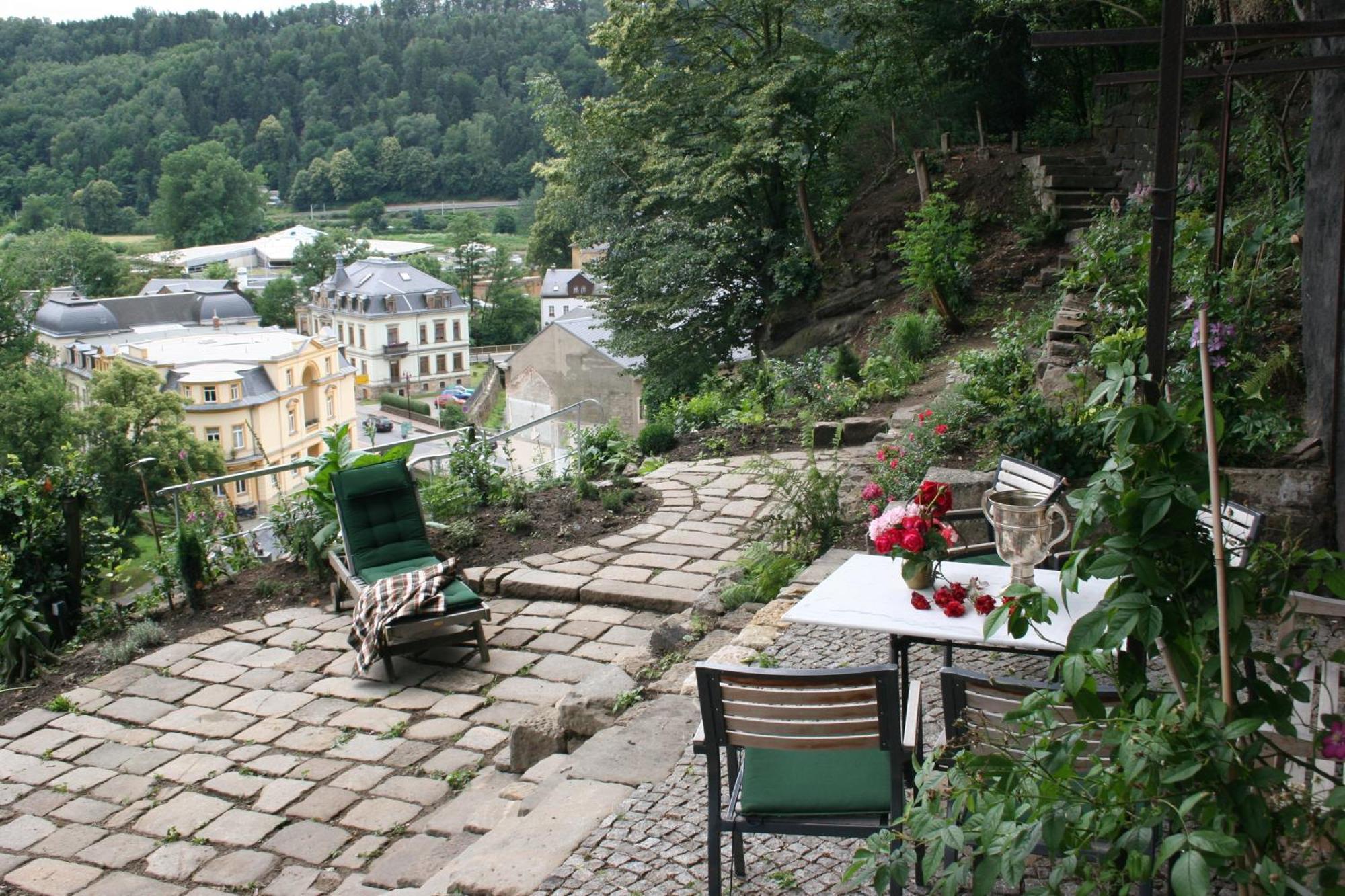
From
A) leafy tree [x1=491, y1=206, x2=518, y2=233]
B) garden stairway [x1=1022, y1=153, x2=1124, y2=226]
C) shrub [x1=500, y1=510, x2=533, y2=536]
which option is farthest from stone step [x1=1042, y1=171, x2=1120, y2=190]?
leafy tree [x1=491, y1=206, x2=518, y2=233]

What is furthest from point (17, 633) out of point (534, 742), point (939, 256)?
point (939, 256)

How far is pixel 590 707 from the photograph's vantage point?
4.28 metres

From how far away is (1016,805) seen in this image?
5.65ft

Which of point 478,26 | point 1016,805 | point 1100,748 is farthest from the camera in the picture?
point 478,26

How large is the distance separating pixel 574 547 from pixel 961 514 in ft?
10.4

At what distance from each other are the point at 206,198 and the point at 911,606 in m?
82.3

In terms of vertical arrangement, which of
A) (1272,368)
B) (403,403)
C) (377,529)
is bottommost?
(403,403)

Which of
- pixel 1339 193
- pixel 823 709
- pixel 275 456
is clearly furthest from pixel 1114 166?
pixel 275 456

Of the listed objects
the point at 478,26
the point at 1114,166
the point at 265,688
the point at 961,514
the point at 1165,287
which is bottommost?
the point at 265,688

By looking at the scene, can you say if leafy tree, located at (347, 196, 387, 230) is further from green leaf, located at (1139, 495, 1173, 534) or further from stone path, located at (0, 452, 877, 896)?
green leaf, located at (1139, 495, 1173, 534)

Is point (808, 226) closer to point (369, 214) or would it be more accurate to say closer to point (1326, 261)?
point (1326, 261)

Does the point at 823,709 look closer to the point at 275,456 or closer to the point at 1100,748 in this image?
the point at 1100,748

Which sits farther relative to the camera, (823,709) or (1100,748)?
(823,709)

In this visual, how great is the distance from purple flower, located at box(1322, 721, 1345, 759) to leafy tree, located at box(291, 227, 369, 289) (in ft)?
198
